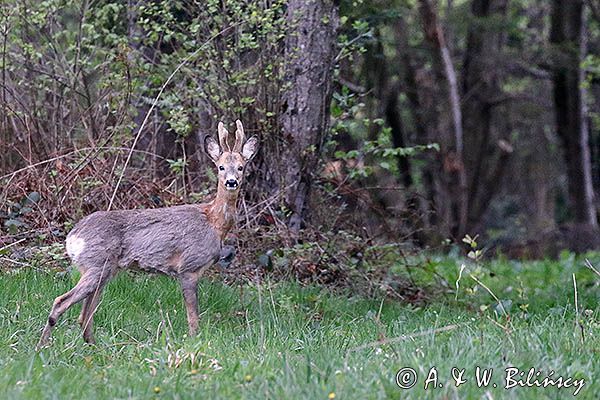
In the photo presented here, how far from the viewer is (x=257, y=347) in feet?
20.8

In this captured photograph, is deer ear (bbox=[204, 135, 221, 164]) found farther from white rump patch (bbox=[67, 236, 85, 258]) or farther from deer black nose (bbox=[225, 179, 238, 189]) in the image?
white rump patch (bbox=[67, 236, 85, 258])

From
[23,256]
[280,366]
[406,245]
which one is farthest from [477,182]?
[280,366]

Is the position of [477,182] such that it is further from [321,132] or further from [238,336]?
[238,336]

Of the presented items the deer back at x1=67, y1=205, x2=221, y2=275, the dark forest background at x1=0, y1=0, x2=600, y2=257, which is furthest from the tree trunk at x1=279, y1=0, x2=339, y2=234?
the deer back at x1=67, y1=205, x2=221, y2=275

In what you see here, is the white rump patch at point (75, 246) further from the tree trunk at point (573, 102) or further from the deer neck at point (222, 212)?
the tree trunk at point (573, 102)

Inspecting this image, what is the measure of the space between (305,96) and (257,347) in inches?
168

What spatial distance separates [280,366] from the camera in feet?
18.5

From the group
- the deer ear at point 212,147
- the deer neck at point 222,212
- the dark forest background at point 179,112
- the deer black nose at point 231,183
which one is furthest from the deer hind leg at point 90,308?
the dark forest background at point 179,112

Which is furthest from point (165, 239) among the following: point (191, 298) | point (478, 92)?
point (478, 92)

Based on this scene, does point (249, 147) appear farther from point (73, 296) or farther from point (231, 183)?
point (73, 296)

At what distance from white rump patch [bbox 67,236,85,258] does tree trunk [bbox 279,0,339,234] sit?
3.09 m

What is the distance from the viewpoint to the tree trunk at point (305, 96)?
1010 cm

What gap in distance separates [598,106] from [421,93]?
7221mm

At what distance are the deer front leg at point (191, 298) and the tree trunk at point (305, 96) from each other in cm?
262
